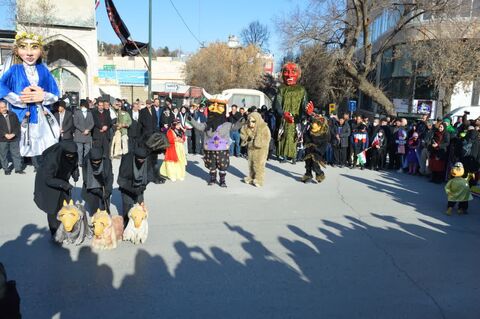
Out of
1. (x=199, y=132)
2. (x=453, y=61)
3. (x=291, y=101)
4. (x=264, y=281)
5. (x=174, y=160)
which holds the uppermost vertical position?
(x=453, y=61)

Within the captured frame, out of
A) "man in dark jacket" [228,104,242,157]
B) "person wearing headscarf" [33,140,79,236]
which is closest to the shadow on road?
"person wearing headscarf" [33,140,79,236]

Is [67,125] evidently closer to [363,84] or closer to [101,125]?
[101,125]

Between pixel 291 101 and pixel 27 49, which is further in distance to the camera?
pixel 291 101

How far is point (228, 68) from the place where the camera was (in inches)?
1628

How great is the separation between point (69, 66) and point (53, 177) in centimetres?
2457

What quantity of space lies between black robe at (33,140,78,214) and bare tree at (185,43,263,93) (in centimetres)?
3618

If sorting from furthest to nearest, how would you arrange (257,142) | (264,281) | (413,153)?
(413,153)
(257,142)
(264,281)

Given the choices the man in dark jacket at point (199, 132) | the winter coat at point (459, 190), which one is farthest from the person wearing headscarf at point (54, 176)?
the man in dark jacket at point (199, 132)

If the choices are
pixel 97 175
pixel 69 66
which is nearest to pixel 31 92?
pixel 97 175

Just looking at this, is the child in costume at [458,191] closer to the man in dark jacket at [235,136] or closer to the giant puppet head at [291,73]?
the giant puppet head at [291,73]

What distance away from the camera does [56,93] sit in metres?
5.42

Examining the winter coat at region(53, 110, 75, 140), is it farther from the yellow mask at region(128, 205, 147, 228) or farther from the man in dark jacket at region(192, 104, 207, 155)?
the yellow mask at region(128, 205, 147, 228)

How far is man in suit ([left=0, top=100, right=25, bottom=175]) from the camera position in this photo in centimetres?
920

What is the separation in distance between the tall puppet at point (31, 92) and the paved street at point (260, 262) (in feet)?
4.27
